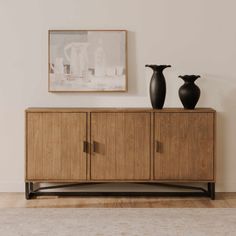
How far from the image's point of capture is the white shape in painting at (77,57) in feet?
Answer: 17.2

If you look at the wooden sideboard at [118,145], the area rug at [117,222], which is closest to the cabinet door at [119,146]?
the wooden sideboard at [118,145]

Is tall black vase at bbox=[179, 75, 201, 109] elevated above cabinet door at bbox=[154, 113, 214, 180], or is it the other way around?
tall black vase at bbox=[179, 75, 201, 109]

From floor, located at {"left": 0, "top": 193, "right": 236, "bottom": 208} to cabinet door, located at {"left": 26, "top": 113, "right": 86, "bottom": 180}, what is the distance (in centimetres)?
20

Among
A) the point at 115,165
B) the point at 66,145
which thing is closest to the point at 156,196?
the point at 115,165

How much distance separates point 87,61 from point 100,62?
0.37 feet

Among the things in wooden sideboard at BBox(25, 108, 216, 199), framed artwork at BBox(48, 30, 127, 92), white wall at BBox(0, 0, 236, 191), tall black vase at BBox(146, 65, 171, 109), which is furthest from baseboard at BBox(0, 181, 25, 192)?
tall black vase at BBox(146, 65, 171, 109)

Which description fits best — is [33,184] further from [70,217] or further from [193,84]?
[193,84]

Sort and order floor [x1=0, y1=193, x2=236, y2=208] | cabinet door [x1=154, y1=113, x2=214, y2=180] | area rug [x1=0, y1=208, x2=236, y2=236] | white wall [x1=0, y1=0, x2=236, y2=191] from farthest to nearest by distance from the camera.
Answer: white wall [x1=0, y1=0, x2=236, y2=191] → cabinet door [x1=154, y1=113, x2=214, y2=180] → floor [x1=0, y1=193, x2=236, y2=208] → area rug [x1=0, y1=208, x2=236, y2=236]

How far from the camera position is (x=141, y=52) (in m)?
5.27

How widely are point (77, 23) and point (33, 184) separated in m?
1.44

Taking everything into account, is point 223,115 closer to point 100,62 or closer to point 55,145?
point 100,62

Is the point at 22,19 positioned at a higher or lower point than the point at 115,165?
higher

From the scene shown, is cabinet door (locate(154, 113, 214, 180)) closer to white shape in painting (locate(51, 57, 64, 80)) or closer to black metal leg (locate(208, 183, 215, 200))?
black metal leg (locate(208, 183, 215, 200))

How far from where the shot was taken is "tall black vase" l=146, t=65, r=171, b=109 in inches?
198
